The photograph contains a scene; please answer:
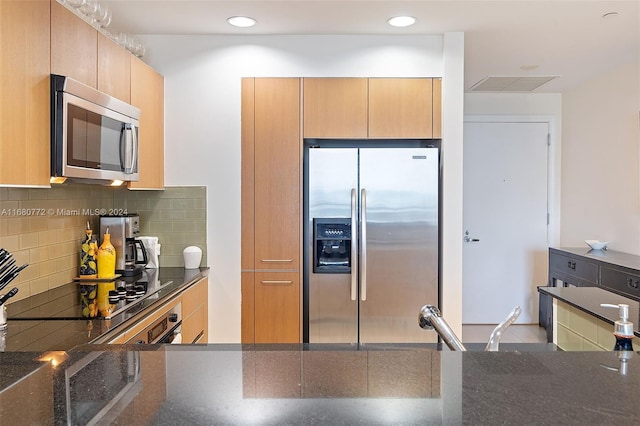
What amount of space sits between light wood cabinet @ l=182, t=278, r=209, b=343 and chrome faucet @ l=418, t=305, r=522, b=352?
1779 mm

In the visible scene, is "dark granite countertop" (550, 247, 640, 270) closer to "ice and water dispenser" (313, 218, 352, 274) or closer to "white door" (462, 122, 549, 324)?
"white door" (462, 122, 549, 324)

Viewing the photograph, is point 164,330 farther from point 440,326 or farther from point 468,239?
point 468,239

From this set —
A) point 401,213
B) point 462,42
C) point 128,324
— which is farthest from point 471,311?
point 128,324

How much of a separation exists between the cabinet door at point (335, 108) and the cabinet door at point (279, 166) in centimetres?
8

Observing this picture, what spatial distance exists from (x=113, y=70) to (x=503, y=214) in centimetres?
382

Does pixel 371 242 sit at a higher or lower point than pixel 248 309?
higher

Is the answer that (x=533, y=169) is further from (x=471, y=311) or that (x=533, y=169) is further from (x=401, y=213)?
(x=401, y=213)

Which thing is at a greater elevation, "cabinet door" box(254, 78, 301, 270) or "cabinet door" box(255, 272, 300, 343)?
"cabinet door" box(254, 78, 301, 270)

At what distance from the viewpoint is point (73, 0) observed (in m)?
2.17

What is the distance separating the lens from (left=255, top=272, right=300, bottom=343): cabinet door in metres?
3.10

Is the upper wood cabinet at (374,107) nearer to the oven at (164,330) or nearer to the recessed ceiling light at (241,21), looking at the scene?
the recessed ceiling light at (241,21)

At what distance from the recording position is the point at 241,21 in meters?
2.85

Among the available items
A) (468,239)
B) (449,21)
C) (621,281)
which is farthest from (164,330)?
(468,239)

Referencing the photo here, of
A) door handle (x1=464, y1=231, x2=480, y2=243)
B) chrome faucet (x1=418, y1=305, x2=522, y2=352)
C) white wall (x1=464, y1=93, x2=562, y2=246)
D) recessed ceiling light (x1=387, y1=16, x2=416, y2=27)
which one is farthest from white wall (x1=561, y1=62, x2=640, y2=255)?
chrome faucet (x1=418, y1=305, x2=522, y2=352)
